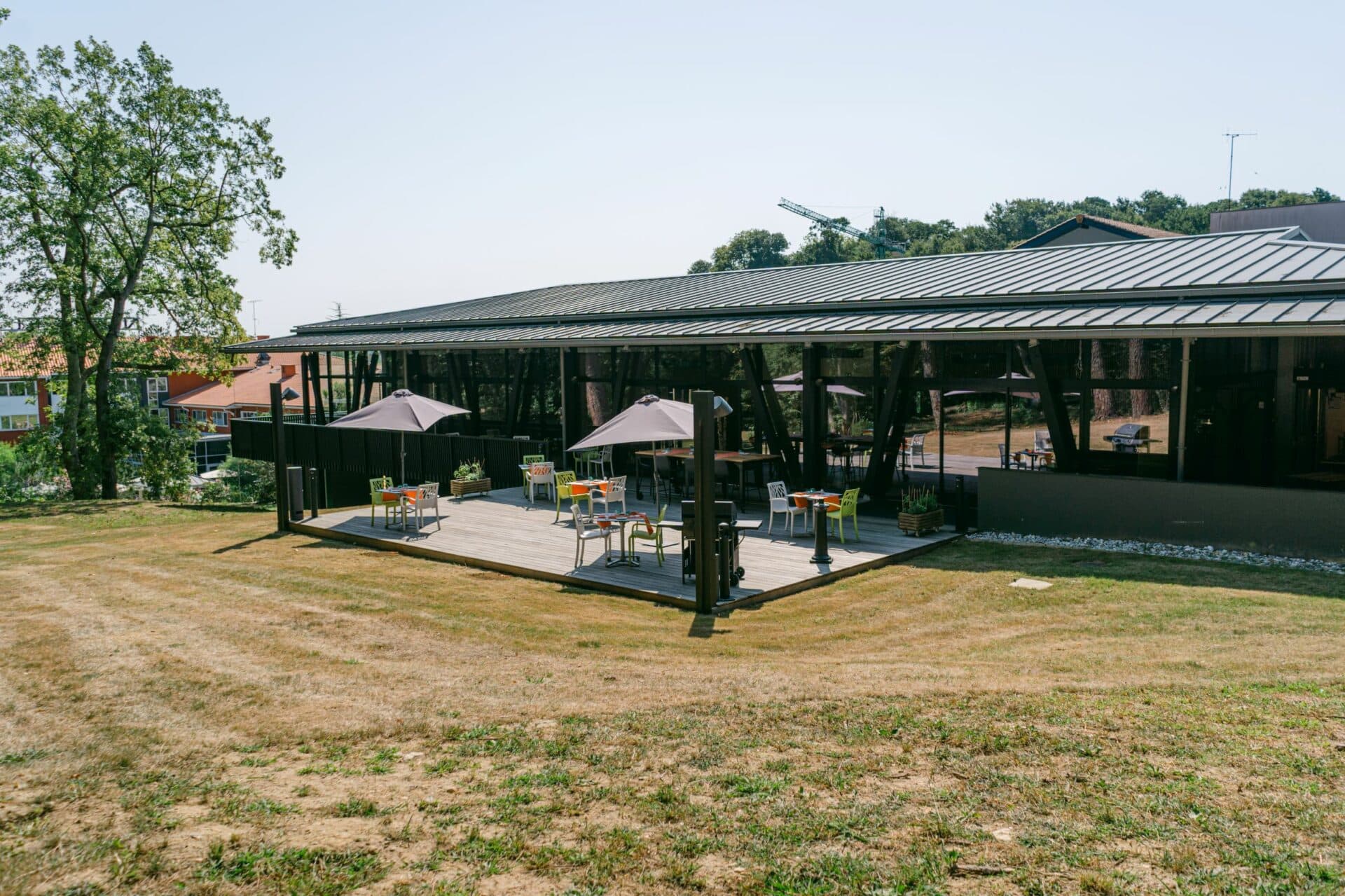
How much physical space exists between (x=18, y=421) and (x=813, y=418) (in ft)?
195

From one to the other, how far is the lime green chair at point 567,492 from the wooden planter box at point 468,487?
7.72 feet

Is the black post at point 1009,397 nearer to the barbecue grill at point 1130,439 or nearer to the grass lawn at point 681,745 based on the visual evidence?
the barbecue grill at point 1130,439

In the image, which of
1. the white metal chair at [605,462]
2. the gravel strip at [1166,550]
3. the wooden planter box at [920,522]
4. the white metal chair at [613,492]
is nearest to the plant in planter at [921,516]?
the wooden planter box at [920,522]

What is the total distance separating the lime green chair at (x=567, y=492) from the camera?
1522cm

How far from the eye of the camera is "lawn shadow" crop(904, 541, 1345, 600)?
405 inches

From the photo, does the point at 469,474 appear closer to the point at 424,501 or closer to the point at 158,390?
the point at 424,501

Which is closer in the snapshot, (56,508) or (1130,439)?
(1130,439)

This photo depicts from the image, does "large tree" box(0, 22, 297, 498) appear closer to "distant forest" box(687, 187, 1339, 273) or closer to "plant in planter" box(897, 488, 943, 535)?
"plant in planter" box(897, 488, 943, 535)

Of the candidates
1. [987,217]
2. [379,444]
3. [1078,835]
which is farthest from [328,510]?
[987,217]

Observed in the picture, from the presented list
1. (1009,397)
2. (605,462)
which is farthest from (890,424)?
(605,462)

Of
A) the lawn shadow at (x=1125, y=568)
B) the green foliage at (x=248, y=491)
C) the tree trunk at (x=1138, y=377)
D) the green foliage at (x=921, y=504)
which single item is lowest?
the green foliage at (x=248, y=491)

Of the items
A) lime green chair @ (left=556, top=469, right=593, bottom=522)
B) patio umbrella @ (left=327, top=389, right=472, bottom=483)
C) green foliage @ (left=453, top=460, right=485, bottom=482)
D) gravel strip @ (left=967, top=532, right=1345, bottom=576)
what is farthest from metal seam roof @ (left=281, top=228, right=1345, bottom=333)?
patio umbrella @ (left=327, top=389, right=472, bottom=483)

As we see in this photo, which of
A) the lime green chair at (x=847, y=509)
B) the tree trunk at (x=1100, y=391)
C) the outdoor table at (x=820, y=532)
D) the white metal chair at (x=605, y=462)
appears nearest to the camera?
the outdoor table at (x=820, y=532)

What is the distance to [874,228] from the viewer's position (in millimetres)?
118188
